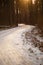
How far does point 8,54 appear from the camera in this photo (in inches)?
393

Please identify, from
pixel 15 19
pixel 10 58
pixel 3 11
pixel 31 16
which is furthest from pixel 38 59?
pixel 31 16

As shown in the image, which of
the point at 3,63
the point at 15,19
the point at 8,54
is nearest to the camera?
the point at 3,63

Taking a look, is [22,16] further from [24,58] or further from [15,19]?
[24,58]

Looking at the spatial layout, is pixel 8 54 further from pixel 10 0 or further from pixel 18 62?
pixel 10 0

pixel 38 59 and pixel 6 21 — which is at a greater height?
pixel 38 59

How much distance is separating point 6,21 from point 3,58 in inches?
1016

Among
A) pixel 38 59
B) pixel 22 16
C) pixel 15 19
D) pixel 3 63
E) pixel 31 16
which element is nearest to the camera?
pixel 3 63

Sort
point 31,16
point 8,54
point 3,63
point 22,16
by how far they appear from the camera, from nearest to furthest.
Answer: point 3,63 < point 8,54 < point 31,16 < point 22,16

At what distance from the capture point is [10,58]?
9266mm

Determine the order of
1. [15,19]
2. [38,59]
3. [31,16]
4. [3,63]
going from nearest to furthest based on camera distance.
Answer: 1. [3,63]
2. [38,59]
3. [15,19]
4. [31,16]

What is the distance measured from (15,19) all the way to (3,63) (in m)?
30.0

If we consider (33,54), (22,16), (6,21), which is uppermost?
(33,54)

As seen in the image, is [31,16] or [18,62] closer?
[18,62]

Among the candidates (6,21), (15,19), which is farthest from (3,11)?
(15,19)
